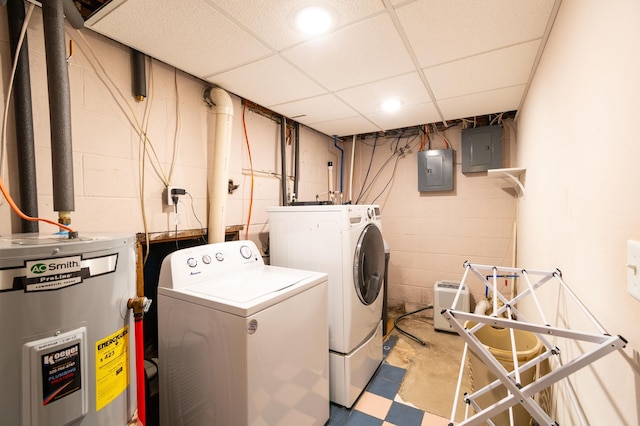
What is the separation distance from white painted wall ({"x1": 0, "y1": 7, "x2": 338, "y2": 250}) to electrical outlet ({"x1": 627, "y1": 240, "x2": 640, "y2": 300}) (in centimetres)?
163

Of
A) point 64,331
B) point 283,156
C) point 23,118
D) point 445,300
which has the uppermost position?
point 283,156

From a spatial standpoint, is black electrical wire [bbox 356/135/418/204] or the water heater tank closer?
the water heater tank

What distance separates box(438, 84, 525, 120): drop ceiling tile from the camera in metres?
2.21

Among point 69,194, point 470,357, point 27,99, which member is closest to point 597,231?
point 470,357

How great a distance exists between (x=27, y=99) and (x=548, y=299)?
100 inches

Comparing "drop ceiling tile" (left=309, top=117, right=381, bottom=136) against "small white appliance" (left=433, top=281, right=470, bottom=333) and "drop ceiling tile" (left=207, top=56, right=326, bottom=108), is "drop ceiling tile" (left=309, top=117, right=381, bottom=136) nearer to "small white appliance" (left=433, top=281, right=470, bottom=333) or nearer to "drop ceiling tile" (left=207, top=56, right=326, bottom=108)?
"drop ceiling tile" (left=207, top=56, right=326, bottom=108)

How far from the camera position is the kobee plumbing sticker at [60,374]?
69cm

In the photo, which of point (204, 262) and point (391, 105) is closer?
point (204, 262)

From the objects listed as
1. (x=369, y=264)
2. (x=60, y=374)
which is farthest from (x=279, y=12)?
(x=369, y=264)

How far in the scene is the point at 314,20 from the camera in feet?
4.33

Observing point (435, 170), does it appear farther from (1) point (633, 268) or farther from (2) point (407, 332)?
(1) point (633, 268)

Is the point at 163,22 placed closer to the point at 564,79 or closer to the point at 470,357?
the point at 564,79

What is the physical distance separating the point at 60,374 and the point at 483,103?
3.03 m

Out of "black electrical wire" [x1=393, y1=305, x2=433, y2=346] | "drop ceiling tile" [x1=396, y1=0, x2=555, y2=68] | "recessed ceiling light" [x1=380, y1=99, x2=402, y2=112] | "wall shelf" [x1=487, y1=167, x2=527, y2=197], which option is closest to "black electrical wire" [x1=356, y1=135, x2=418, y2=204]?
"recessed ceiling light" [x1=380, y1=99, x2=402, y2=112]
